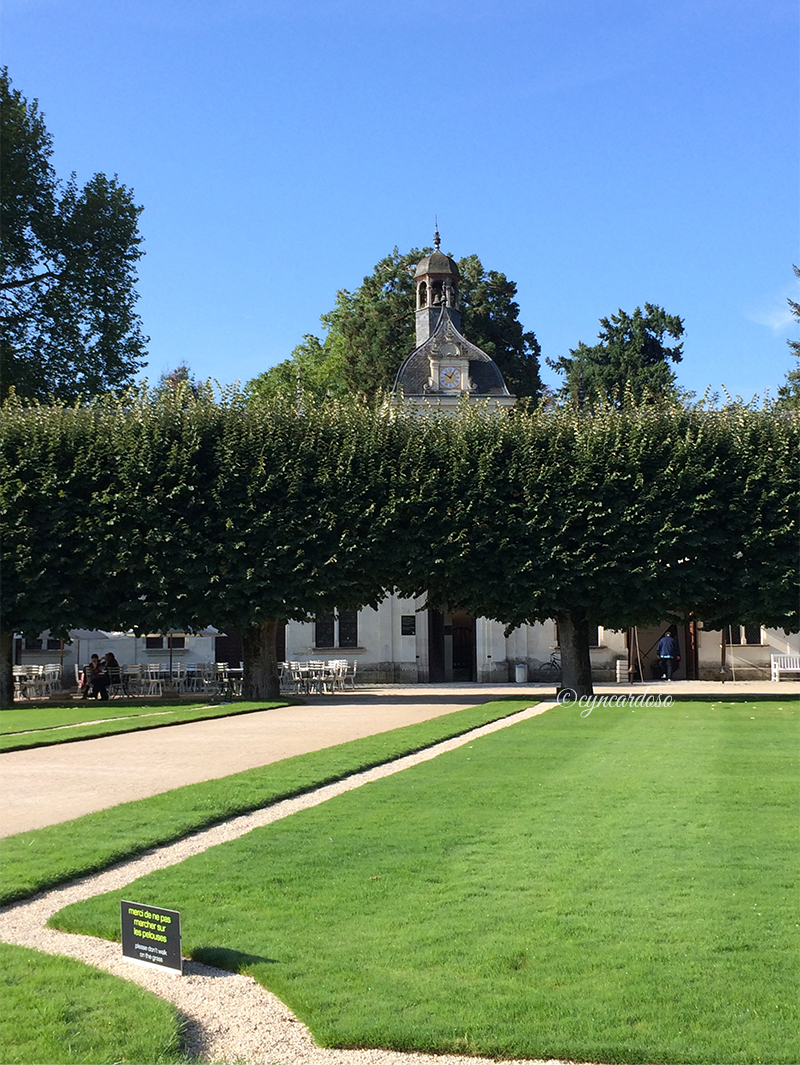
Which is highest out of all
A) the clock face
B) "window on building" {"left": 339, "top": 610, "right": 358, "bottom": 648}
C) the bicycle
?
the clock face

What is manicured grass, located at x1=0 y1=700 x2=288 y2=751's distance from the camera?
1827 cm

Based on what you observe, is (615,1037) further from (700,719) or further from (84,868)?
(700,719)

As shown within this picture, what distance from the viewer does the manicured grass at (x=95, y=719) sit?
1827 centimetres

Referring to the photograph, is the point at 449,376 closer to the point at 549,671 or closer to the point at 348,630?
the point at 348,630

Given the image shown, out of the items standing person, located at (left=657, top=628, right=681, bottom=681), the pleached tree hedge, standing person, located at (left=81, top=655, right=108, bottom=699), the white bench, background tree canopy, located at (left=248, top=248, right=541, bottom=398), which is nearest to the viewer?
the pleached tree hedge

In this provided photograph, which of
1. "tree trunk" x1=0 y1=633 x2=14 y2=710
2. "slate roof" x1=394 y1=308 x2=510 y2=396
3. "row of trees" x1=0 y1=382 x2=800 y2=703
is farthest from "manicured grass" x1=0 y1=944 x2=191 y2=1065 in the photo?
"slate roof" x1=394 y1=308 x2=510 y2=396

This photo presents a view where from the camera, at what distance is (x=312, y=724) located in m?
21.5

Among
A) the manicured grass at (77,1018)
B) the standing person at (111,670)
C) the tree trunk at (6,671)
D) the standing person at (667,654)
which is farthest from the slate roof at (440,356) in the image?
the manicured grass at (77,1018)

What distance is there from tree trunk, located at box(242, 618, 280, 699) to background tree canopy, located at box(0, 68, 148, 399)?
14524 mm

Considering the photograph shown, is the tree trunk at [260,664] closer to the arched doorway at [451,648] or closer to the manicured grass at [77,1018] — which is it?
the arched doorway at [451,648]

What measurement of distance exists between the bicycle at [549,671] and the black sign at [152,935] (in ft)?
119

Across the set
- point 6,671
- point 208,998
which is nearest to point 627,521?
point 6,671

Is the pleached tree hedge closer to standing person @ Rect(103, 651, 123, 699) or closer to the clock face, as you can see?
standing person @ Rect(103, 651, 123, 699)

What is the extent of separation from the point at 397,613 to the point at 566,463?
15.2 m
